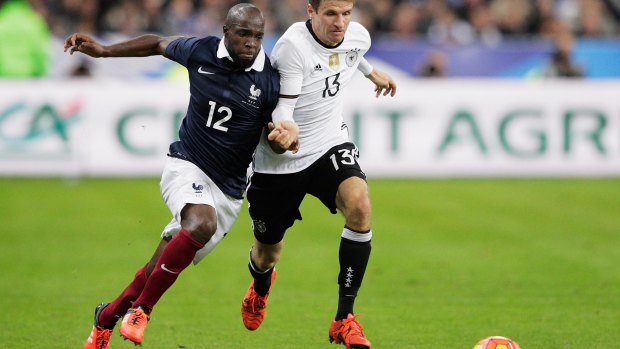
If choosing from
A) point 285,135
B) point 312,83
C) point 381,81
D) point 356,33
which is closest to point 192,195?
point 285,135

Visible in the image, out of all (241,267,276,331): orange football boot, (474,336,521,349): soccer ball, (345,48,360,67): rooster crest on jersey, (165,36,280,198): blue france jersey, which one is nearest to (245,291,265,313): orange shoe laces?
(241,267,276,331): orange football boot

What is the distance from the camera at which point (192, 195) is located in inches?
291

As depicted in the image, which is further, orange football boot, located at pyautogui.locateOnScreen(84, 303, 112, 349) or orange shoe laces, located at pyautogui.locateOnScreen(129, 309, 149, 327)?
orange football boot, located at pyautogui.locateOnScreen(84, 303, 112, 349)

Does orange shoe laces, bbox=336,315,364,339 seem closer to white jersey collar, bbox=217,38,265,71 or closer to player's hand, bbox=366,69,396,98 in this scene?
white jersey collar, bbox=217,38,265,71

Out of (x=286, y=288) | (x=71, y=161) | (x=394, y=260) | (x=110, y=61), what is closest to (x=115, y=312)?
(x=286, y=288)

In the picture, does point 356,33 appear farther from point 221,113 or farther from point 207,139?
point 207,139

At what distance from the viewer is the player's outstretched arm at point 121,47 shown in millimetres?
7789

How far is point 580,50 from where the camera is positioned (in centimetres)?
2227

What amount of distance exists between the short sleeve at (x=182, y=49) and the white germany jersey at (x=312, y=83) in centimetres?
56

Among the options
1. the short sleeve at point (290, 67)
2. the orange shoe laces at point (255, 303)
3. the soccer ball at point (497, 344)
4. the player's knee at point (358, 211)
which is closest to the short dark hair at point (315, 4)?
the short sleeve at point (290, 67)

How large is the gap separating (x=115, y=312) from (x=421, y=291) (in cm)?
344

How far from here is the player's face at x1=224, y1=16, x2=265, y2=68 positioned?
7.34m

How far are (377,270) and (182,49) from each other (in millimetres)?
4198

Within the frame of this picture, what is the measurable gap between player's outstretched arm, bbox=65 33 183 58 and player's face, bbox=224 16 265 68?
635mm
